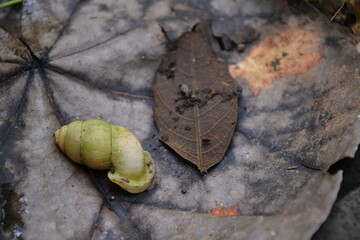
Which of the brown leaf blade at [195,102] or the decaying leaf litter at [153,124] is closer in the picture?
the decaying leaf litter at [153,124]

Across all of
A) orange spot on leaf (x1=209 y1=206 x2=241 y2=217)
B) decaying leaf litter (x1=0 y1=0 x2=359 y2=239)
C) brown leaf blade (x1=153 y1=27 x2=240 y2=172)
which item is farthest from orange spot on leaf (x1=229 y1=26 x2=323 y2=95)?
orange spot on leaf (x1=209 y1=206 x2=241 y2=217)

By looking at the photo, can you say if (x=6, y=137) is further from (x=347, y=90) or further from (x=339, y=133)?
(x=347, y=90)

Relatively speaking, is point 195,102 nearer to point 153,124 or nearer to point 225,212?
point 153,124

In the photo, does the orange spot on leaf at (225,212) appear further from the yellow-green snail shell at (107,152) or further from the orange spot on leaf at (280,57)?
the orange spot on leaf at (280,57)

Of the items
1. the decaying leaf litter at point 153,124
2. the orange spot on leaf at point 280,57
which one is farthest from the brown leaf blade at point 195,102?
the orange spot on leaf at point 280,57

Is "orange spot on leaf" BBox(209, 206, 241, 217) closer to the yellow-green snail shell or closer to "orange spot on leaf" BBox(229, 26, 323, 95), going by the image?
the yellow-green snail shell
